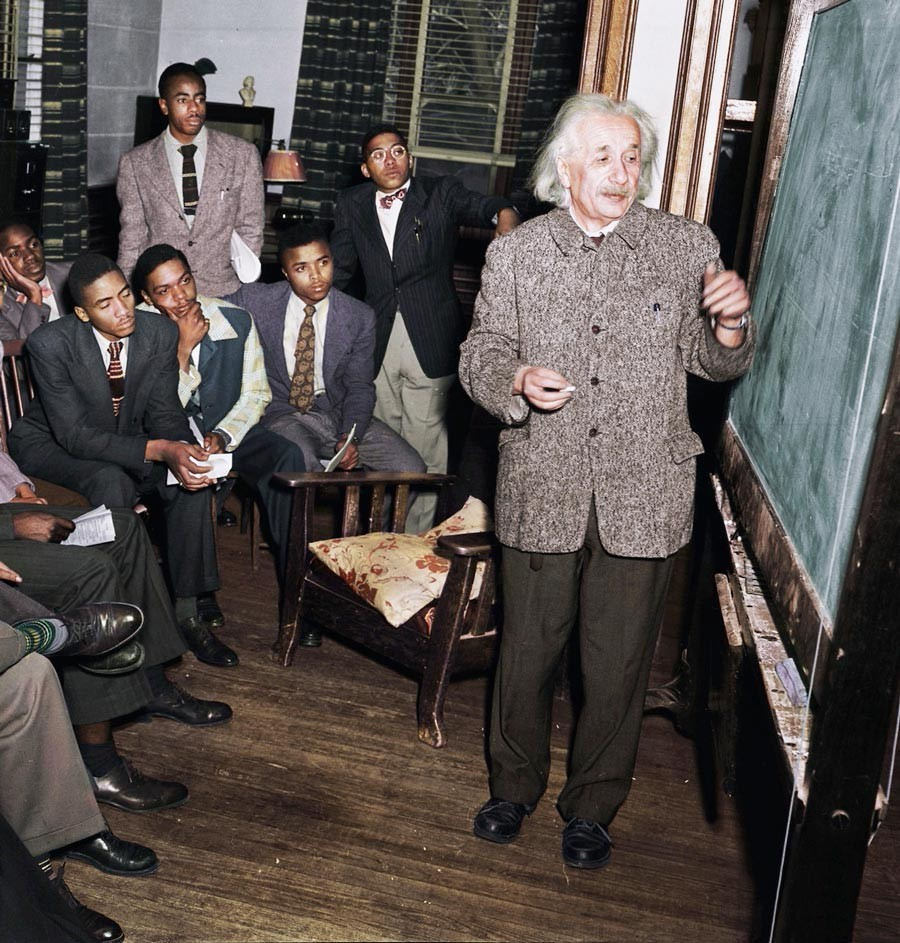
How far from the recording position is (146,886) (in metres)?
2.34

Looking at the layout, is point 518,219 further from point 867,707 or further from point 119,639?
point 867,707

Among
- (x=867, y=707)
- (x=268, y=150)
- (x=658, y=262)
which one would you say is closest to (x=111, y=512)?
(x=658, y=262)

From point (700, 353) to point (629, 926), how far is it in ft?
3.78

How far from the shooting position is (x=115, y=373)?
3340mm

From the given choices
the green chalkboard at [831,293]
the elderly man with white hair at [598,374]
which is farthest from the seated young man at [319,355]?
the green chalkboard at [831,293]

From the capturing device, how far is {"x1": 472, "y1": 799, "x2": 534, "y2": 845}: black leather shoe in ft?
8.46

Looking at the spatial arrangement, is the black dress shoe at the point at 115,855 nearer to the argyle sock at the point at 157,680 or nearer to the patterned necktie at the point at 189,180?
the argyle sock at the point at 157,680

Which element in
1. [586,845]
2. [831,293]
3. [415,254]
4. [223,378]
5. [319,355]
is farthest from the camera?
[415,254]

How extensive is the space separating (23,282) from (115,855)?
90.0 inches

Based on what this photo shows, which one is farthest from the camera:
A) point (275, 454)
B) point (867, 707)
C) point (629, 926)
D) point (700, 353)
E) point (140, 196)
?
point (140, 196)

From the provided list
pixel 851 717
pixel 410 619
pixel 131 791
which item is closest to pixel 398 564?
pixel 410 619

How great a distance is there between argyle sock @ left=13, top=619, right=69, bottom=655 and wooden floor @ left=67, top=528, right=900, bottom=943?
0.48 m

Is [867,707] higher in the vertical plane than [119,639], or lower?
higher

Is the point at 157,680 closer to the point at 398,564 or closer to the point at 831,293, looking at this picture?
the point at 398,564
